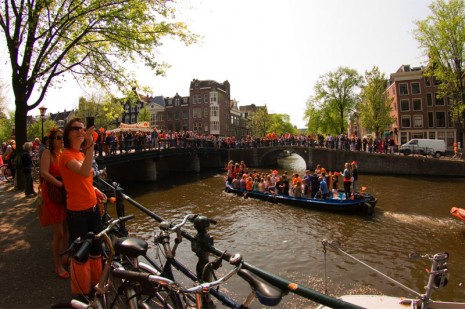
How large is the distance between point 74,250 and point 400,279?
8.12 meters

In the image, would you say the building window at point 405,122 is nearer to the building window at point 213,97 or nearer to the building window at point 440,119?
the building window at point 440,119

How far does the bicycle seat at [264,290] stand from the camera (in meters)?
1.89

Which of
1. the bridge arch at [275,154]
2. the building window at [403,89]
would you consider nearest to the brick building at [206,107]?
the bridge arch at [275,154]

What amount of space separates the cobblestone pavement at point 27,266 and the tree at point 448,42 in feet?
105

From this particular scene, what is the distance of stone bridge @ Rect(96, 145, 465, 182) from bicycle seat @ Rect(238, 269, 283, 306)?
17475 millimetres

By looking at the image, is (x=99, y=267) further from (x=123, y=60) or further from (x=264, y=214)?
(x=123, y=60)

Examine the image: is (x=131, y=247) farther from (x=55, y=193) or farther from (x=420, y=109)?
(x=420, y=109)

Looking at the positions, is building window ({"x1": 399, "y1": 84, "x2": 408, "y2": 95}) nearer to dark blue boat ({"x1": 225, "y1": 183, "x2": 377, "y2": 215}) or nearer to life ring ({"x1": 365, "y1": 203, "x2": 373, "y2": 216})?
dark blue boat ({"x1": 225, "y1": 183, "x2": 377, "y2": 215})

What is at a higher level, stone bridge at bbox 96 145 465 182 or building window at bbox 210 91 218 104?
building window at bbox 210 91 218 104

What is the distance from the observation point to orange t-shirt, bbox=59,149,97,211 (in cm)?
Answer: 327

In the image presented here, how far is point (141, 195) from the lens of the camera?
2006 centimetres

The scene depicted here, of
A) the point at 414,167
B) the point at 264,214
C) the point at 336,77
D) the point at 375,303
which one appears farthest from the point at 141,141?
the point at 336,77

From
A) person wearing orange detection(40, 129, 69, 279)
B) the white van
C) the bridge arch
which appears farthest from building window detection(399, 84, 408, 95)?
person wearing orange detection(40, 129, 69, 279)

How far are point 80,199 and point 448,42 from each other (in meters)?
33.5
